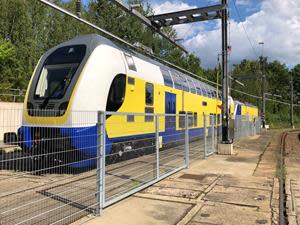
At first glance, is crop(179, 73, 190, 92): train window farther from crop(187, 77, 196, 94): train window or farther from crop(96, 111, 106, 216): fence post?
crop(96, 111, 106, 216): fence post

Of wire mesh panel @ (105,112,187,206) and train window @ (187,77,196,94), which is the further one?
train window @ (187,77,196,94)

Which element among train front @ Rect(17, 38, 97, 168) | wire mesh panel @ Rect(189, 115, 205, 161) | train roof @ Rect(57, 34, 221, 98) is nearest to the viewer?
train front @ Rect(17, 38, 97, 168)

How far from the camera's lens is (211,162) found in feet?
46.0

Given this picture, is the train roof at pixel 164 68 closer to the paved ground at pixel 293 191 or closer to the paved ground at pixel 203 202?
the paved ground at pixel 203 202

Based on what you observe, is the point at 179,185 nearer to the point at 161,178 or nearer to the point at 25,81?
the point at 161,178

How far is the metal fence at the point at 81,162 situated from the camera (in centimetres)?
666

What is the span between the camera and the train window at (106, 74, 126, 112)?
36.9ft

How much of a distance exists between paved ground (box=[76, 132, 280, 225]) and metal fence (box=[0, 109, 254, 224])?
0.34 meters

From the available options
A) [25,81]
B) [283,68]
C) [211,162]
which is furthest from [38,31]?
[283,68]

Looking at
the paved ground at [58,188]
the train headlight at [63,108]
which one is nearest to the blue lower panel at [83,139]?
the paved ground at [58,188]

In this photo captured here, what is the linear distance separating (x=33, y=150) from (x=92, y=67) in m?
4.09

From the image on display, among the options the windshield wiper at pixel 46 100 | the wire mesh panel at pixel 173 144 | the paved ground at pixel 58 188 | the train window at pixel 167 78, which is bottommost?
the paved ground at pixel 58 188

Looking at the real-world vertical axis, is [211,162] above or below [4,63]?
below

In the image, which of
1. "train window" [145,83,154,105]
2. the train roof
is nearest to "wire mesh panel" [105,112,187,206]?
"train window" [145,83,154,105]
